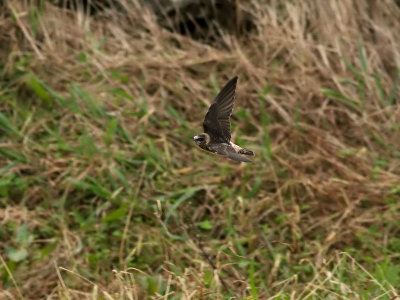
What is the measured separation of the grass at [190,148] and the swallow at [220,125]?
124 centimetres

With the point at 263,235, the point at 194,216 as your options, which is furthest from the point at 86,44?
the point at 263,235

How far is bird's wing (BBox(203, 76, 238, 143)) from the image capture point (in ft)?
7.61

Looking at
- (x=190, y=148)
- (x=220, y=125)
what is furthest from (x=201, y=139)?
(x=190, y=148)

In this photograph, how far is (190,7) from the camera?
17.8 ft

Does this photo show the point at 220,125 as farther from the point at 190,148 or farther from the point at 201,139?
the point at 190,148

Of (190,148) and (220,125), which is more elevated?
(220,125)

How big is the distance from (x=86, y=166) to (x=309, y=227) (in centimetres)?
144

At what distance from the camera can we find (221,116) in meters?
2.39

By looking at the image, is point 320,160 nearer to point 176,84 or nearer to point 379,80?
point 379,80

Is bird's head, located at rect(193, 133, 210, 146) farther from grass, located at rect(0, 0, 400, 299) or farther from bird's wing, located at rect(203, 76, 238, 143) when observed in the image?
grass, located at rect(0, 0, 400, 299)

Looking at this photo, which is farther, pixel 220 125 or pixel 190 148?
pixel 190 148

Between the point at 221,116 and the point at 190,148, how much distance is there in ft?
7.60

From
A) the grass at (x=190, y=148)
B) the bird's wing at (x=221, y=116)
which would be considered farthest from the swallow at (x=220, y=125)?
the grass at (x=190, y=148)

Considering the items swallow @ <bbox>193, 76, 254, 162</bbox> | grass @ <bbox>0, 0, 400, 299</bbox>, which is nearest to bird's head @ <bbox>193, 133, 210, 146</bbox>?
swallow @ <bbox>193, 76, 254, 162</bbox>
